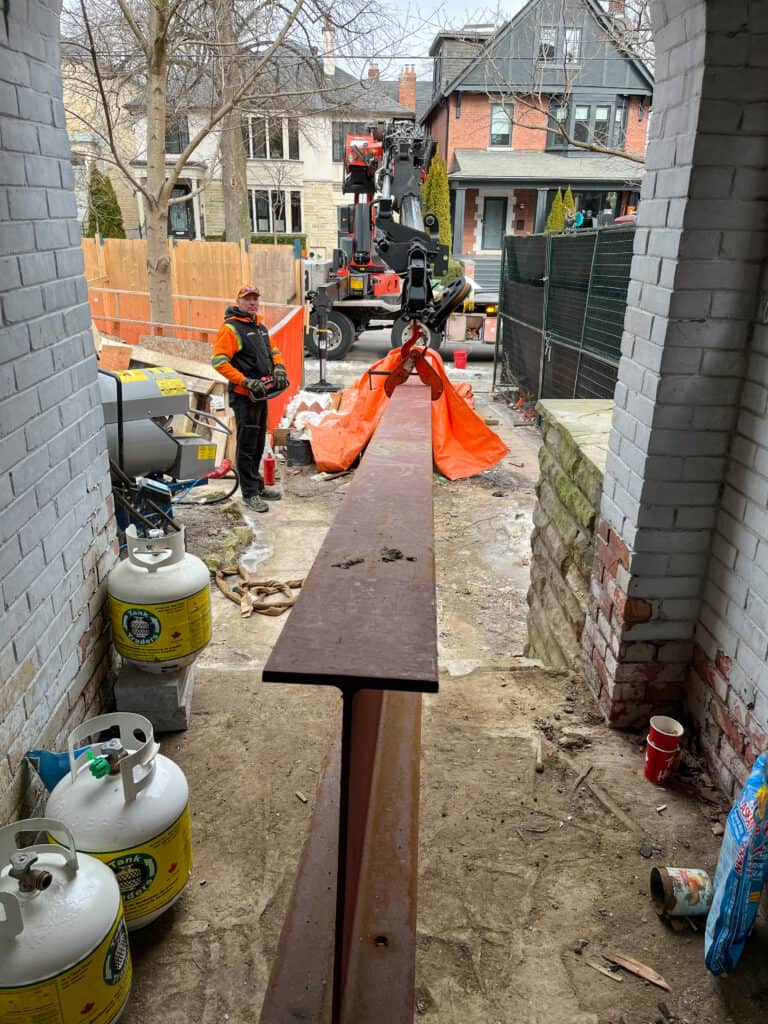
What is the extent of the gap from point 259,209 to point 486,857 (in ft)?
102

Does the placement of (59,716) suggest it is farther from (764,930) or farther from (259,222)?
(259,222)

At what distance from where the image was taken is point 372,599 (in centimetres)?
208

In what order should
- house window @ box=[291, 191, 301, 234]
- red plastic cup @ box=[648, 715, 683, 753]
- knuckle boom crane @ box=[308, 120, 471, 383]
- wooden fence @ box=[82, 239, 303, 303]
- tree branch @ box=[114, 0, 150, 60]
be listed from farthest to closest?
house window @ box=[291, 191, 301, 234], wooden fence @ box=[82, 239, 303, 303], tree branch @ box=[114, 0, 150, 60], knuckle boom crane @ box=[308, 120, 471, 383], red plastic cup @ box=[648, 715, 683, 753]

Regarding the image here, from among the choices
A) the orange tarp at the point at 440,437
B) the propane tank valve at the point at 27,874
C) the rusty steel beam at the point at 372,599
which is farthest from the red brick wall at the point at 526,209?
the propane tank valve at the point at 27,874

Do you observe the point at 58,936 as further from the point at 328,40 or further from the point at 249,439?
the point at 328,40

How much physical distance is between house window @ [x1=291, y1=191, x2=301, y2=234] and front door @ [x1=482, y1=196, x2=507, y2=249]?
844 centimetres

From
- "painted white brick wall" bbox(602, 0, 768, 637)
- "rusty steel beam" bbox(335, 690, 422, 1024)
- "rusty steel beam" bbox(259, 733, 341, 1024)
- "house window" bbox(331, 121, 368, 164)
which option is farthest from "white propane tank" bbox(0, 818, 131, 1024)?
"house window" bbox(331, 121, 368, 164)

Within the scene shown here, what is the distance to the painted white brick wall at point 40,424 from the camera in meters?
2.29

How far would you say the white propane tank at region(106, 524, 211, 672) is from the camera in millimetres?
3088

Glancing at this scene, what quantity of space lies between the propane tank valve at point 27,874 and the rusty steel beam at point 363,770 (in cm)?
67

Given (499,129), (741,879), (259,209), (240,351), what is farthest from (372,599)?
(259,209)

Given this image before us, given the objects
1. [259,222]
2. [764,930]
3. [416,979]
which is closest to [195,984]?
[416,979]

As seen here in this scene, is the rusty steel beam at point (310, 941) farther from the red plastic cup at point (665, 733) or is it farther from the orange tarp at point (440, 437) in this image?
the orange tarp at point (440, 437)

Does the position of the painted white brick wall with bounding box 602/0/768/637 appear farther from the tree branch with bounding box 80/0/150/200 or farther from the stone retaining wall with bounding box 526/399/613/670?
the tree branch with bounding box 80/0/150/200
